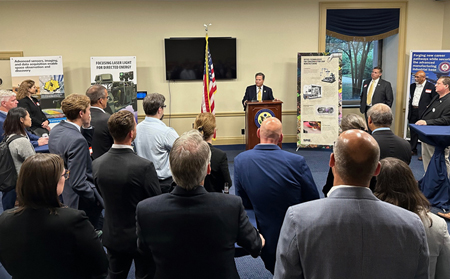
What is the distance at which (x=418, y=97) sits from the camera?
6.93m

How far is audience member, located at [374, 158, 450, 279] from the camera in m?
1.59

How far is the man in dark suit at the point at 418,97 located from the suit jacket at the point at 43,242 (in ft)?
21.0

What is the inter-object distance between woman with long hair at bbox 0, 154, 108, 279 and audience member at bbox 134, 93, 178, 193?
1386 millimetres

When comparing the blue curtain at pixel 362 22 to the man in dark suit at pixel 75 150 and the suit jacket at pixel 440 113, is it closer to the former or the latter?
the suit jacket at pixel 440 113

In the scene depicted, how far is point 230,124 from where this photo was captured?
25.8 ft

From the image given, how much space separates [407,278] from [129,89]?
6420mm

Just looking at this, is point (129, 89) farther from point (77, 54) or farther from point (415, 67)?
point (415, 67)

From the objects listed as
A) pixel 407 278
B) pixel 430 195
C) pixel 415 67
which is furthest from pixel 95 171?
→ pixel 415 67

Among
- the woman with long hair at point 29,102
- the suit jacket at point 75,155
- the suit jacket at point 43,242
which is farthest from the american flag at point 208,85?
the suit jacket at point 43,242

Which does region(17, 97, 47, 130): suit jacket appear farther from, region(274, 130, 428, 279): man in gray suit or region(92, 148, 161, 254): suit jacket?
region(274, 130, 428, 279): man in gray suit

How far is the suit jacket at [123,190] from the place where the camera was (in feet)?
6.95

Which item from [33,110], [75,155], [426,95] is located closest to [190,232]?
[75,155]

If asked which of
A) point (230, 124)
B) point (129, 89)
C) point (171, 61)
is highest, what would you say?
point (171, 61)

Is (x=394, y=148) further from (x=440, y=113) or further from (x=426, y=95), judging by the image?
(x=426, y=95)
